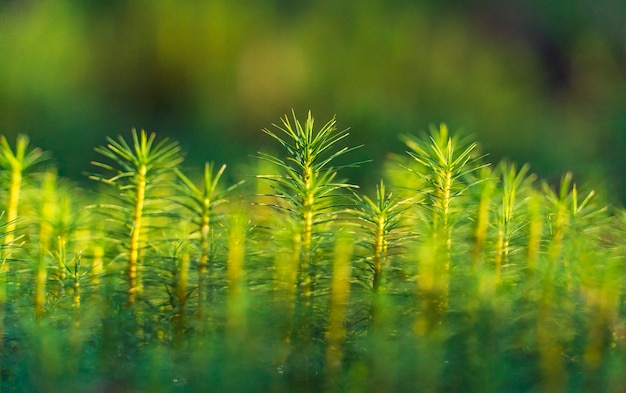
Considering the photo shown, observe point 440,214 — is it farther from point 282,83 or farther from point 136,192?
point 282,83

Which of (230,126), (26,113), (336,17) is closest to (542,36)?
(336,17)

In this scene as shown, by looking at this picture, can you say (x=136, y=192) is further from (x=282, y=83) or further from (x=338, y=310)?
(x=282, y=83)

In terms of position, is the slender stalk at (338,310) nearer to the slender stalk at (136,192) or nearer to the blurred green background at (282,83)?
the slender stalk at (136,192)

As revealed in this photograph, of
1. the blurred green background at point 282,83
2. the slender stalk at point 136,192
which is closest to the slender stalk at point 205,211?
the slender stalk at point 136,192

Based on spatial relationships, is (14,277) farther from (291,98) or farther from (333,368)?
(291,98)

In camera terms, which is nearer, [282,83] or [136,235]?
[136,235]

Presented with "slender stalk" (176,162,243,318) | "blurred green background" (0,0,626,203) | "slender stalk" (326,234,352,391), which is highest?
"blurred green background" (0,0,626,203)

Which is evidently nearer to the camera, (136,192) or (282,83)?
(136,192)

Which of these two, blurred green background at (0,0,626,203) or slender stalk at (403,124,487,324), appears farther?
blurred green background at (0,0,626,203)

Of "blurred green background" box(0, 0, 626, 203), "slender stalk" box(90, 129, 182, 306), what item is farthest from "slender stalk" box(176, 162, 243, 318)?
"blurred green background" box(0, 0, 626, 203)

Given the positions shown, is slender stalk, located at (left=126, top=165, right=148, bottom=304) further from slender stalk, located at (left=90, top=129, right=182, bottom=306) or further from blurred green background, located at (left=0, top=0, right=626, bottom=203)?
blurred green background, located at (left=0, top=0, right=626, bottom=203)

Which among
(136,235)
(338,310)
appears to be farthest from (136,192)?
(338,310)

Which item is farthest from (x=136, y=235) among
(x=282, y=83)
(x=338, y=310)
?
(x=282, y=83)
